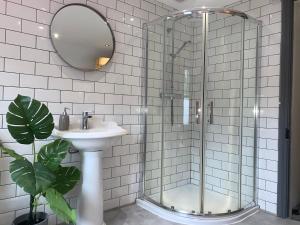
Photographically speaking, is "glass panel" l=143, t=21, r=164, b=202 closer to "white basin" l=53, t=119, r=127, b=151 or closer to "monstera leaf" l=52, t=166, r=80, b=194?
"white basin" l=53, t=119, r=127, b=151

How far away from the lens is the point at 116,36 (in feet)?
7.98

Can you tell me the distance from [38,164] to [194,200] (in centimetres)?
160

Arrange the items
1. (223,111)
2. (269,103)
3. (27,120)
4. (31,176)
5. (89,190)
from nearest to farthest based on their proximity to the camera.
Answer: (31,176) → (27,120) → (89,190) → (269,103) → (223,111)

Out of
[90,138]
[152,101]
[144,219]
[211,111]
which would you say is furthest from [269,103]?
[90,138]

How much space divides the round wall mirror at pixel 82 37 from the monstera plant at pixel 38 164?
69 cm

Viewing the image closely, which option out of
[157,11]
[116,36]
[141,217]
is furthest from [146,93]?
[141,217]

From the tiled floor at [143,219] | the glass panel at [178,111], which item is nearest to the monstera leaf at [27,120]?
the tiled floor at [143,219]

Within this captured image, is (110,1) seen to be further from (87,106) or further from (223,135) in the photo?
(223,135)

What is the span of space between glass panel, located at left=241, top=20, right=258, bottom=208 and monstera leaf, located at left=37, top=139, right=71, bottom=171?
5.91ft

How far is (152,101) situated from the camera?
2.70m

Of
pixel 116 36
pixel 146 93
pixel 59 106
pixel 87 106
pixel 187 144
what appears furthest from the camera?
pixel 187 144

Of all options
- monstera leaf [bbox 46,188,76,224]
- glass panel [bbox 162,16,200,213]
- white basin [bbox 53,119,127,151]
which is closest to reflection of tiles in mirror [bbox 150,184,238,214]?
glass panel [bbox 162,16,200,213]

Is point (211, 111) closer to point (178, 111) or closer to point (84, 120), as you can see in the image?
point (178, 111)

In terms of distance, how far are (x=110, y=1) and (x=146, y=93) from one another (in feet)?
3.25
